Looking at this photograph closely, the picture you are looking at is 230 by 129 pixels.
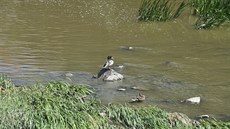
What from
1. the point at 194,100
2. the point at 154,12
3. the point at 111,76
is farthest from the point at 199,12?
the point at 194,100

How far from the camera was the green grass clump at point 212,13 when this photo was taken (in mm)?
14758

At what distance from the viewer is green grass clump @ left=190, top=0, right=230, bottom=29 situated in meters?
14.8

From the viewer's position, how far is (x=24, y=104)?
646cm

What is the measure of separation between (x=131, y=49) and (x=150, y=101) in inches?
165

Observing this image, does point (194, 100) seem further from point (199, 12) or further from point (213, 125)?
point (199, 12)

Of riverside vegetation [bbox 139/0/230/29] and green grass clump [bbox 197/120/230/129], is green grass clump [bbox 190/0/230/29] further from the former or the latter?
green grass clump [bbox 197/120/230/129]

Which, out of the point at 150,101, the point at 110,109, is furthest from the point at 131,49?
the point at 110,109

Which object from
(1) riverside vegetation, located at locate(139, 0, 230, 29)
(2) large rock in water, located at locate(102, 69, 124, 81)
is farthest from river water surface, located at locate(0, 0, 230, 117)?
(1) riverside vegetation, located at locate(139, 0, 230, 29)

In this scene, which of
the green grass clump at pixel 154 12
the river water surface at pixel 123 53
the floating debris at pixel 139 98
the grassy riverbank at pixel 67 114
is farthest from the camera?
the green grass clump at pixel 154 12

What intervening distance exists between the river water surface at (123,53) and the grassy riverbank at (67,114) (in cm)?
187

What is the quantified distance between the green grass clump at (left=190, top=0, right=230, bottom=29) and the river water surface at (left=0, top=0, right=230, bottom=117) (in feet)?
0.93

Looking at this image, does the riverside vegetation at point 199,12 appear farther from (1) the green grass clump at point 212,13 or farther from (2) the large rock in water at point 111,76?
(2) the large rock in water at point 111,76

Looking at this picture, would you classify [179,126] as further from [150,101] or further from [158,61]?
[158,61]

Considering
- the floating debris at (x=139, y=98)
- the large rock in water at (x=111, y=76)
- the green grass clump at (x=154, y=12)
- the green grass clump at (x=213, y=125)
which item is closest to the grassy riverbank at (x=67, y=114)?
the green grass clump at (x=213, y=125)
